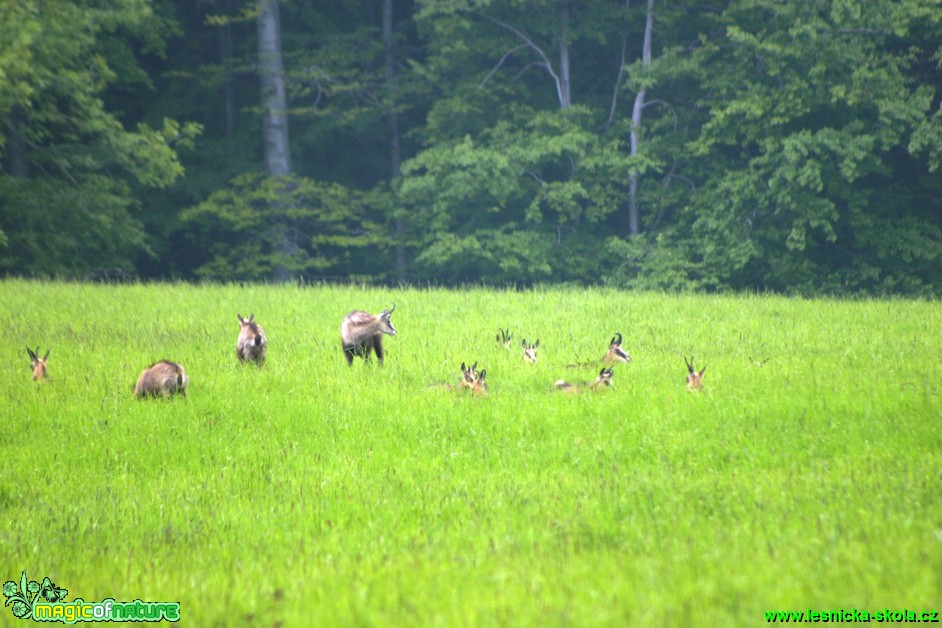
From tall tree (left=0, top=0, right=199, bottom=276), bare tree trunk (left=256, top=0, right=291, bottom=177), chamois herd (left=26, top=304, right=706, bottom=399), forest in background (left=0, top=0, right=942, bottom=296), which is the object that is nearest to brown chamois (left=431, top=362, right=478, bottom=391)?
chamois herd (left=26, top=304, right=706, bottom=399)

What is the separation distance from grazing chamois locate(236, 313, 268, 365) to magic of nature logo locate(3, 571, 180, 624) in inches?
273

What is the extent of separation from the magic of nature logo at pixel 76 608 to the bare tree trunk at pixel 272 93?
87.4ft

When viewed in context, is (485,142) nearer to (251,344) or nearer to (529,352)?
(529,352)

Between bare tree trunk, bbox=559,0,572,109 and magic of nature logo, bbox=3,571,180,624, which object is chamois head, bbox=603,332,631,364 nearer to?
magic of nature logo, bbox=3,571,180,624

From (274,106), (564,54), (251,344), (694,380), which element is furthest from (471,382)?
(564,54)

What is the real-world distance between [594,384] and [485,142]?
22515 mm

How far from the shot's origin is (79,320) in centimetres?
1625

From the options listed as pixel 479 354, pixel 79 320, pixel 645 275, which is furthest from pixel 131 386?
pixel 645 275

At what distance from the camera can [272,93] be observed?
3112 centimetres

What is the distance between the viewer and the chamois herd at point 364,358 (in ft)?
34.7

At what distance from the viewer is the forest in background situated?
83.9 feet

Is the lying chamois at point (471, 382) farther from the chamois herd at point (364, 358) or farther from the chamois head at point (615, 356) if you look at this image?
the chamois head at point (615, 356)

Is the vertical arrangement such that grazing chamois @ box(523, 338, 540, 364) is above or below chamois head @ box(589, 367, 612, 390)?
below

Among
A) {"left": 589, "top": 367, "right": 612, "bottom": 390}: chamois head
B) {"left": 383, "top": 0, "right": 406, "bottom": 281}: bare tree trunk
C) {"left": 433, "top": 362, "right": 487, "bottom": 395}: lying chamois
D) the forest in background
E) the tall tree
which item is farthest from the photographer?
{"left": 383, "top": 0, "right": 406, "bottom": 281}: bare tree trunk
